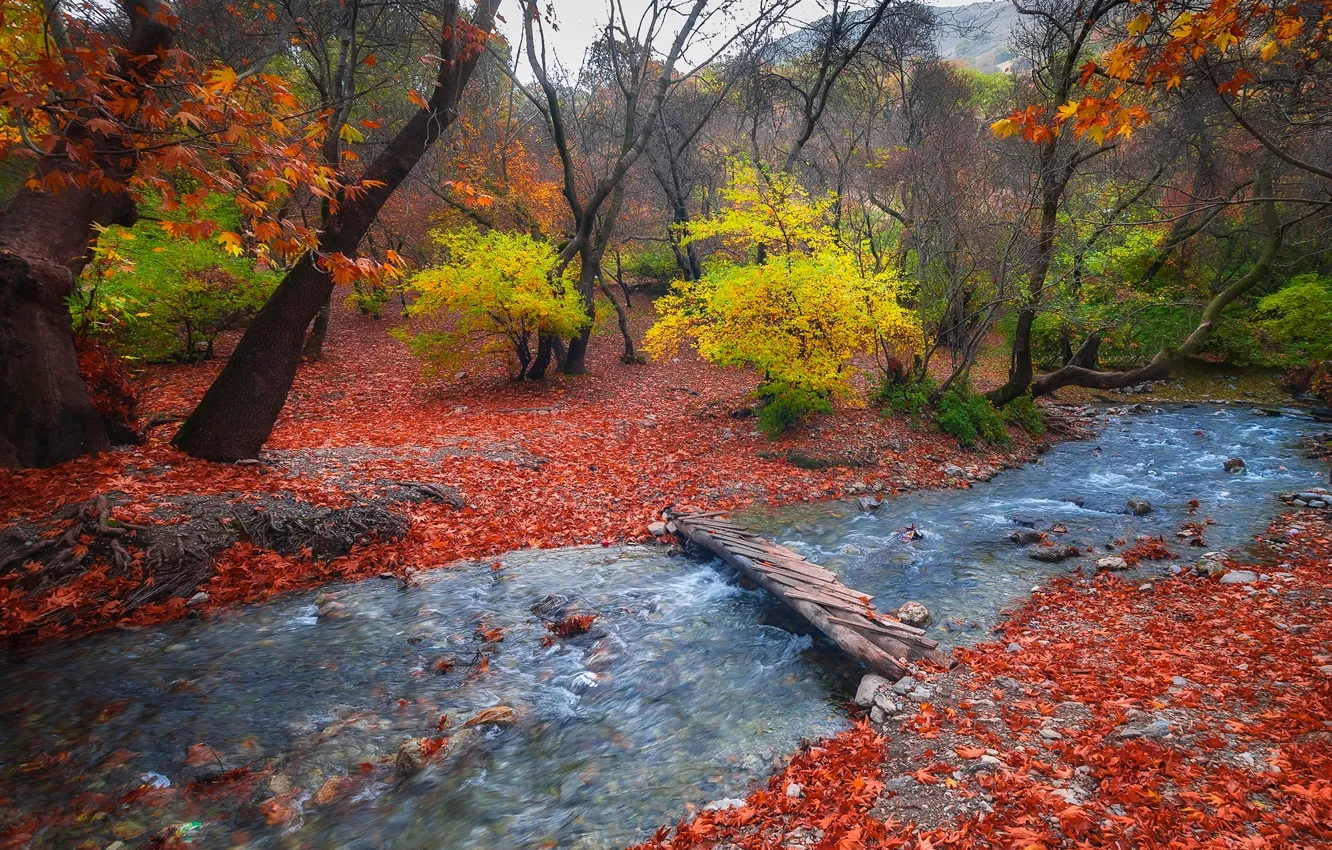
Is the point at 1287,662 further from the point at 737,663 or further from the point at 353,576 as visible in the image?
the point at 353,576

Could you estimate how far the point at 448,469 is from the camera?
8.43 m

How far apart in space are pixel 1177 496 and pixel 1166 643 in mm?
5476

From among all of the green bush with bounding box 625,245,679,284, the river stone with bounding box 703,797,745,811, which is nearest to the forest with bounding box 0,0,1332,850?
the river stone with bounding box 703,797,745,811

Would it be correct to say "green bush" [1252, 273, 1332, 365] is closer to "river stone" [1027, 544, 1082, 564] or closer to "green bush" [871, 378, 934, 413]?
"green bush" [871, 378, 934, 413]

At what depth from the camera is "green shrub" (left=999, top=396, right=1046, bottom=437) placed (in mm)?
12273

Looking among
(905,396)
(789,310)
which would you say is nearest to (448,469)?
(789,310)

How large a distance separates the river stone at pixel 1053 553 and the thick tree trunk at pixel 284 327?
27.8 feet

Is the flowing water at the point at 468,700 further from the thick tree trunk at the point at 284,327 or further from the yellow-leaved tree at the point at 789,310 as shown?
the yellow-leaved tree at the point at 789,310

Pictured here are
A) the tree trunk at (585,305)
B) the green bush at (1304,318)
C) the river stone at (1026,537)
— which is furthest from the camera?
the tree trunk at (585,305)

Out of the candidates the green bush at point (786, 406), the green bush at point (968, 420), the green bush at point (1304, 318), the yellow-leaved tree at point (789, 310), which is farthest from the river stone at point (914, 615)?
the green bush at point (1304, 318)

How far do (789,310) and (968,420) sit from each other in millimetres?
4228

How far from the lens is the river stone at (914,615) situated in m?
5.37

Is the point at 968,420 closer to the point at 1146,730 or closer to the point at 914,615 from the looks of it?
the point at 914,615

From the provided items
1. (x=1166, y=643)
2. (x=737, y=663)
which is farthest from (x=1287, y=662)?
(x=737, y=663)
